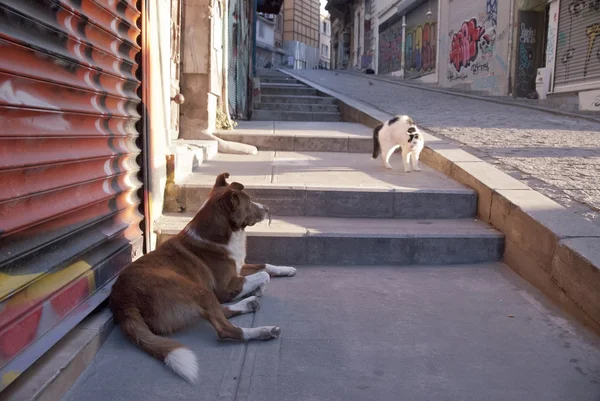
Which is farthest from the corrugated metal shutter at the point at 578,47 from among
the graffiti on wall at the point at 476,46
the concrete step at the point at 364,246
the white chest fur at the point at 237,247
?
the white chest fur at the point at 237,247

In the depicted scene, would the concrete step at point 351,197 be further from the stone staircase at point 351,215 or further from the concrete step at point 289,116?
the concrete step at point 289,116

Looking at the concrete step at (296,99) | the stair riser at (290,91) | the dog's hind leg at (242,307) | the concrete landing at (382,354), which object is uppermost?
the stair riser at (290,91)

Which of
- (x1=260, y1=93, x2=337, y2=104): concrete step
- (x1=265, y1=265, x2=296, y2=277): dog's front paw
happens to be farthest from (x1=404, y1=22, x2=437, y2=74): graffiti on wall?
(x1=265, y1=265, x2=296, y2=277): dog's front paw

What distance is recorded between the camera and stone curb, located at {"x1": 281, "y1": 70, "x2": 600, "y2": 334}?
310 cm

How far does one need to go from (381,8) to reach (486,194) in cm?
3104

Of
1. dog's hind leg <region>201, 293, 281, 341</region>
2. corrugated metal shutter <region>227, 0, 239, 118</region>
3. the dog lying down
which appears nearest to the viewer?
the dog lying down

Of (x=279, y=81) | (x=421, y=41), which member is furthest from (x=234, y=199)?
(x=421, y=41)

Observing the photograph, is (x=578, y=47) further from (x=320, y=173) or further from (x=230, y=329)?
(x=230, y=329)

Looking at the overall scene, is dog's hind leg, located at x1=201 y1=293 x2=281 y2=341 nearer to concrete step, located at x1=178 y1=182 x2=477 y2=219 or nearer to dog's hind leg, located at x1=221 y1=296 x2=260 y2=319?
dog's hind leg, located at x1=221 y1=296 x2=260 y2=319

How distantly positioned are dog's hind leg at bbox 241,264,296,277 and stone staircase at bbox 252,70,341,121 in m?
7.68

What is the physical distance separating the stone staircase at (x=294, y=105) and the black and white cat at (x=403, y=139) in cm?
515

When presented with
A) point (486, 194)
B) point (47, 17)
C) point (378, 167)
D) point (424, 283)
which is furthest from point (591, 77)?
point (47, 17)

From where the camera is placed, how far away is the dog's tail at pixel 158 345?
2457 mm

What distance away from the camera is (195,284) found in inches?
117
